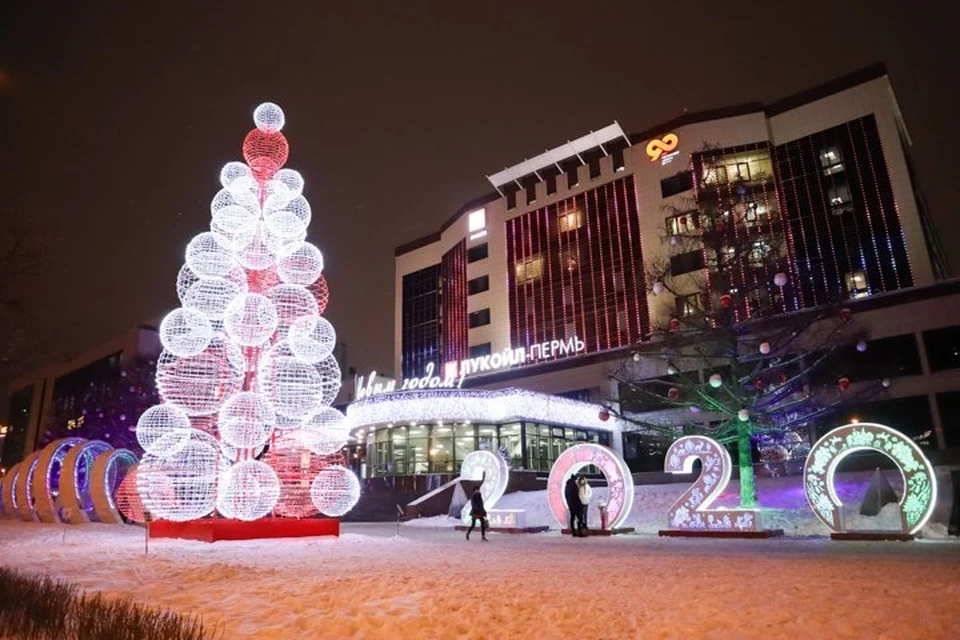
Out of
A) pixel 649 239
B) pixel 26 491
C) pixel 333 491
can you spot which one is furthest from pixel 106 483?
pixel 649 239

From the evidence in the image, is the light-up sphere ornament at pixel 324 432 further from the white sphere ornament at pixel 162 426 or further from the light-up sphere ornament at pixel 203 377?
the white sphere ornament at pixel 162 426

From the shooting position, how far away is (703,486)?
57.5ft

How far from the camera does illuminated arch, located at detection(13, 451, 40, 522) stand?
1051 inches

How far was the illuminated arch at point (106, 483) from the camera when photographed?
22938 mm

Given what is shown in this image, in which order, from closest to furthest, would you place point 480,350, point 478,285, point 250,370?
1. point 250,370
2. point 480,350
3. point 478,285

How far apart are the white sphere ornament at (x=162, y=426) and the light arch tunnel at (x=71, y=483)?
756cm

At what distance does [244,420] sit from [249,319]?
2.69m

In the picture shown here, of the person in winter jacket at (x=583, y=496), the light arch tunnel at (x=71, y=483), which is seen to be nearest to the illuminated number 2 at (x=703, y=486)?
the person in winter jacket at (x=583, y=496)

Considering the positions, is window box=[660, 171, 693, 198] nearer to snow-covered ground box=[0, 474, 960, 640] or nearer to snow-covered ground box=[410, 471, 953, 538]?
snow-covered ground box=[410, 471, 953, 538]

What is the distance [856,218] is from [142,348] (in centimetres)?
7412

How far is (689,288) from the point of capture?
1705 inches

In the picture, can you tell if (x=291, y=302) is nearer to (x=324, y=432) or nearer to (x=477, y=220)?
(x=324, y=432)

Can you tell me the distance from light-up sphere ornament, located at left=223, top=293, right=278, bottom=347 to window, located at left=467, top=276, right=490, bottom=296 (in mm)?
39311

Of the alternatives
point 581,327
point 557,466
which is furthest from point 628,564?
point 581,327
